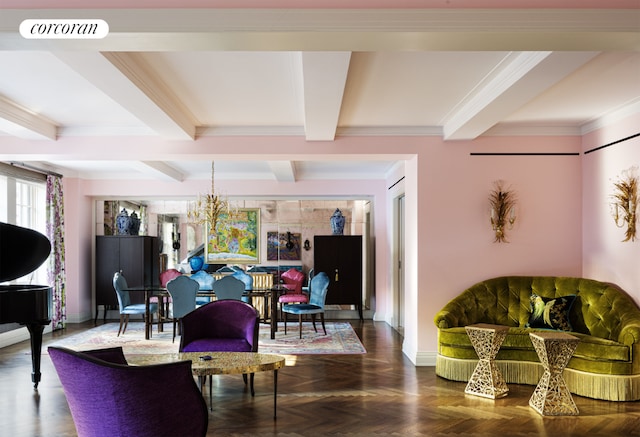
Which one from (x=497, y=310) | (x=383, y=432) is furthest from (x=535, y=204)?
(x=383, y=432)

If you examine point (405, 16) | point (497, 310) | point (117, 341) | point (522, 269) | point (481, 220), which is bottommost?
point (117, 341)

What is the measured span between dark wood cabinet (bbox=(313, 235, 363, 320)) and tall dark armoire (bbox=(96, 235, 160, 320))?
3108 mm

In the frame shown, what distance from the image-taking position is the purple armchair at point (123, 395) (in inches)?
108

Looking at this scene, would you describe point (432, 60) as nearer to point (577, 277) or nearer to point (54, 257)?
point (577, 277)

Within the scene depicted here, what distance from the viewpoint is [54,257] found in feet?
29.2

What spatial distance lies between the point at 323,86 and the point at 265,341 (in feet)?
15.0

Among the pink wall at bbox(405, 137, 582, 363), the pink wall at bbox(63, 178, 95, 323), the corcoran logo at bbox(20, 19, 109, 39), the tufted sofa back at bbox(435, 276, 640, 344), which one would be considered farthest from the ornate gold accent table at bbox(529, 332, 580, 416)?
the pink wall at bbox(63, 178, 95, 323)

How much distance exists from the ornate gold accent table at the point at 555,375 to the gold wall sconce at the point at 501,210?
1.86m

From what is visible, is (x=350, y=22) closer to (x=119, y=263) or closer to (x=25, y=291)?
(x=25, y=291)

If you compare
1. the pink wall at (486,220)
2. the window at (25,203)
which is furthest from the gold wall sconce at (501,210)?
the window at (25,203)

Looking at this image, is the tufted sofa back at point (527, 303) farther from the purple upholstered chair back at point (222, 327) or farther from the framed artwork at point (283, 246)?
the framed artwork at point (283, 246)

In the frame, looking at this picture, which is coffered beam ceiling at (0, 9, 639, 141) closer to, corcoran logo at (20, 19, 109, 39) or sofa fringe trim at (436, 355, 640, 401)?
corcoran logo at (20, 19, 109, 39)

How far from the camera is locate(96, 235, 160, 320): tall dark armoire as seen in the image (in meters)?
10.1

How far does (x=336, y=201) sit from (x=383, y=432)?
688cm
